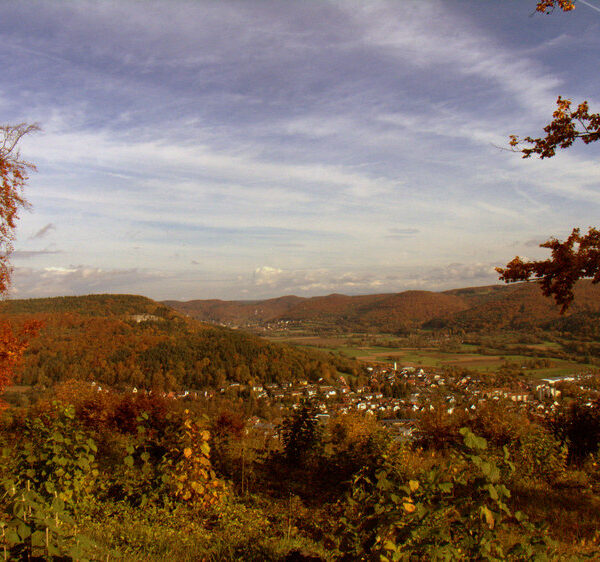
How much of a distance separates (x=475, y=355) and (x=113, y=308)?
53.0m

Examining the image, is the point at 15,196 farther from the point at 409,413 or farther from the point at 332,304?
the point at 332,304

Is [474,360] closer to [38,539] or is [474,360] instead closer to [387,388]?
[387,388]

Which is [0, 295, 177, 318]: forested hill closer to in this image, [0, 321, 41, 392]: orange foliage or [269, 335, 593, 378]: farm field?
[269, 335, 593, 378]: farm field

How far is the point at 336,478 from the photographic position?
669cm

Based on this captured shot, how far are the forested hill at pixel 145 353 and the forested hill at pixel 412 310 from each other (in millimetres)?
33709

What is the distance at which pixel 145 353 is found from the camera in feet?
129

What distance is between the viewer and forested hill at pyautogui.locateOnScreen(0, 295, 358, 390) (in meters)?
33.5

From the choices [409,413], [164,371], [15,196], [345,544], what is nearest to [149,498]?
[345,544]

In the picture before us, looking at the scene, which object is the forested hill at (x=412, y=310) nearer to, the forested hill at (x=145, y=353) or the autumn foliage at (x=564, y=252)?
the forested hill at (x=145, y=353)

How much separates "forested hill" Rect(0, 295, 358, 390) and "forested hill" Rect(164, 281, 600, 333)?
33709mm

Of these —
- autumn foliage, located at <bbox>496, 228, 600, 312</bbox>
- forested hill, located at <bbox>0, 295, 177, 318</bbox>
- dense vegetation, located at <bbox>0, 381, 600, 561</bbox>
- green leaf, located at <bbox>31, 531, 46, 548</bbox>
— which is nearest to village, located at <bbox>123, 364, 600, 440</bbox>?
dense vegetation, located at <bbox>0, 381, 600, 561</bbox>

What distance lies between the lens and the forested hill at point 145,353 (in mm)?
33531

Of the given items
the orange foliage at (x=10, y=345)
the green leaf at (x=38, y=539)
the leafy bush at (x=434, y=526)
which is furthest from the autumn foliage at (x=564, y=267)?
the orange foliage at (x=10, y=345)

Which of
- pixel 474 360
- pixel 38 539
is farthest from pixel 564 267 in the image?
pixel 474 360
